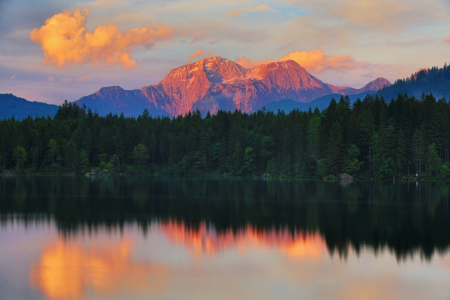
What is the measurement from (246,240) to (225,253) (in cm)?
392

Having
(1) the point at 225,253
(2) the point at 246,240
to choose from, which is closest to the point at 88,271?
(1) the point at 225,253

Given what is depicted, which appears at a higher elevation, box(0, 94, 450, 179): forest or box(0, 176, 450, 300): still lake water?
box(0, 94, 450, 179): forest

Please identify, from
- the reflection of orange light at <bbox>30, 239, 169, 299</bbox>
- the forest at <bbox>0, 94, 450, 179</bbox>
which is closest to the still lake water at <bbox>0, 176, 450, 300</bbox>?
the reflection of orange light at <bbox>30, 239, 169, 299</bbox>

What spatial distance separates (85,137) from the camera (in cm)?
16762

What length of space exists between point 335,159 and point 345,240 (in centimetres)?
8817

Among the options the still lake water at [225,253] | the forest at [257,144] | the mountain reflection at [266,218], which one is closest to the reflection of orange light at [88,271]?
the still lake water at [225,253]

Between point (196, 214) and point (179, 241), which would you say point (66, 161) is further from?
point (179, 241)

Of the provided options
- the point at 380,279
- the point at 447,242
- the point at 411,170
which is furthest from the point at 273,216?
the point at 411,170

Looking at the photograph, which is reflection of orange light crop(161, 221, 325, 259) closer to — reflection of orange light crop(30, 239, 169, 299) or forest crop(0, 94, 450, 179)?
reflection of orange light crop(30, 239, 169, 299)

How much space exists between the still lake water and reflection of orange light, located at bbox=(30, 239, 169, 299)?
53 millimetres

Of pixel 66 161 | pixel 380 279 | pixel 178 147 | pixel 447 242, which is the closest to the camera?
pixel 380 279

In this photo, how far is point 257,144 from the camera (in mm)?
150000

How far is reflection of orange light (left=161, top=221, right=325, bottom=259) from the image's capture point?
27.8 meters

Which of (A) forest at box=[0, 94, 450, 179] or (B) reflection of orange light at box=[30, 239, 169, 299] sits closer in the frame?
(B) reflection of orange light at box=[30, 239, 169, 299]
